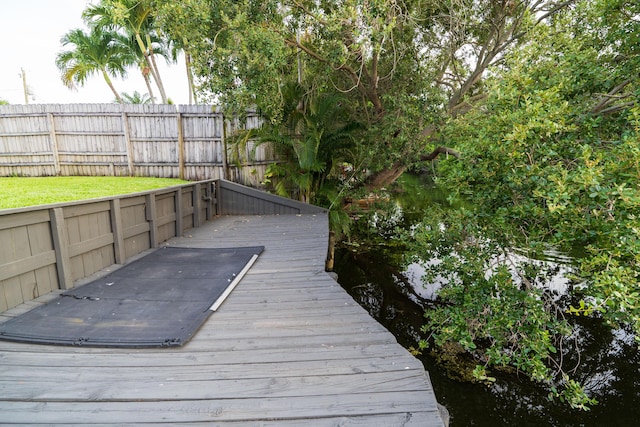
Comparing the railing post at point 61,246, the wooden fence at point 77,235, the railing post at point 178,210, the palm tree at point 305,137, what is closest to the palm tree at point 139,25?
the palm tree at point 305,137

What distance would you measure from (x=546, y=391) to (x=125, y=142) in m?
8.41

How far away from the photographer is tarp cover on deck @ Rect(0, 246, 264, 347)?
6.83 feet

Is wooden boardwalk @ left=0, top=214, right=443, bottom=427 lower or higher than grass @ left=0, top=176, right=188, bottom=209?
lower

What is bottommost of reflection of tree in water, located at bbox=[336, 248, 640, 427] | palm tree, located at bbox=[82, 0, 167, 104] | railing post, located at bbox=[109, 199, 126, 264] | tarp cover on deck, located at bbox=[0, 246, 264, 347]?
reflection of tree in water, located at bbox=[336, 248, 640, 427]

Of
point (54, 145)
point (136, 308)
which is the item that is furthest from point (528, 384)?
point (54, 145)

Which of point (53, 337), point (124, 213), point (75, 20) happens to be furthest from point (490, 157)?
point (75, 20)

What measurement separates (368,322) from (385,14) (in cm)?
337

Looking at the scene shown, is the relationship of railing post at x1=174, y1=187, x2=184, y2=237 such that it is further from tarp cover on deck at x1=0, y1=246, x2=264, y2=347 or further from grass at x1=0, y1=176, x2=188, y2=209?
tarp cover on deck at x1=0, y1=246, x2=264, y2=347

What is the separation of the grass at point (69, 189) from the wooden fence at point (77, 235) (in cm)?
79

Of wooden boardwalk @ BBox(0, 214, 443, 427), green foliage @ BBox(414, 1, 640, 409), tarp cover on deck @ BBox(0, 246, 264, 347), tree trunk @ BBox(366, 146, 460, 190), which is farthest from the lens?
tree trunk @ BBox(366, 146, 460, 190)

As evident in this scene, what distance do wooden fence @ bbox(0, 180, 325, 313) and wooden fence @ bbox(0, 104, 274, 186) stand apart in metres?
1.83

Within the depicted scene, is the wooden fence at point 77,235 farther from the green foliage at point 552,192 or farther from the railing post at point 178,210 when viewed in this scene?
Answer: the green foliage at point 552,192

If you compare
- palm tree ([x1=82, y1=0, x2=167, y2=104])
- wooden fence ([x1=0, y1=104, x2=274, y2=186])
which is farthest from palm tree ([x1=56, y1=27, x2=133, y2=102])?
wooden fence ([x1=0, y1=104, x2=274, y2=186])

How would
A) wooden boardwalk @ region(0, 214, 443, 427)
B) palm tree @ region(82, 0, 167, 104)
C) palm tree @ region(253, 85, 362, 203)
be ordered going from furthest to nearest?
palm tree @ region(82, 0, 167, 104) < palm tree @ region(253, 85, 362, 203) < wooden boardwalk @ region(0, 214, 443, 427)
